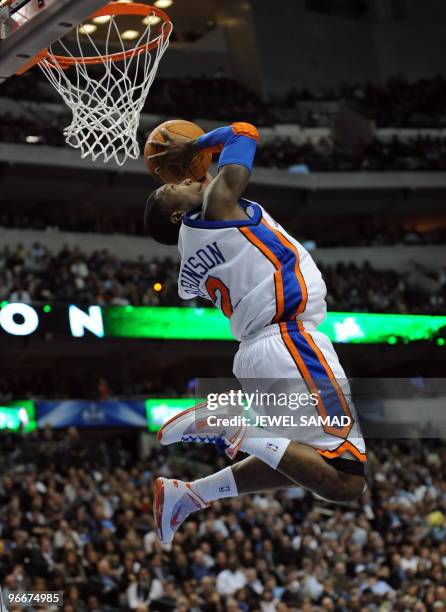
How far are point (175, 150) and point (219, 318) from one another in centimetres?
2032

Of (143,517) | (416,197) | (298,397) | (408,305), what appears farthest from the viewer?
(416,197)

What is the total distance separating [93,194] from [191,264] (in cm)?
2477

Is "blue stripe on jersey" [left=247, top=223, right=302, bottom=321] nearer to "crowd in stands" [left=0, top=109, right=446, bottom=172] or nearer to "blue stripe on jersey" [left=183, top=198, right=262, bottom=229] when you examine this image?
"blue stripe on jersey" [left=183, top=198, right=262, bottom=229]

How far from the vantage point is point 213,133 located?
14.6 feet

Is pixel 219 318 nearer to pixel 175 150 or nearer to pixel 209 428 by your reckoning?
pixel 175 150

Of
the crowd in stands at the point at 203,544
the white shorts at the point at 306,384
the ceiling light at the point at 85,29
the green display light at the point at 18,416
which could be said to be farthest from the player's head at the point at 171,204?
the green display light at the point at 18,416

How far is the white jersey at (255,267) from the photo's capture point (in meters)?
4.46

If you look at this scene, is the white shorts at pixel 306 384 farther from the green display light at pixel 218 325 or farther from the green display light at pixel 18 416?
the green display light at pixel 218 325

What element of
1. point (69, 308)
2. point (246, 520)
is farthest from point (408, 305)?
point (246, 520)

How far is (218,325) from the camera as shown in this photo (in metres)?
24.9

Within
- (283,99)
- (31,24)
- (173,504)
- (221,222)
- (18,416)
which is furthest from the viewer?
(283,99)

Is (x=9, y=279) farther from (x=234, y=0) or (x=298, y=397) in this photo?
(x=298, y=397)

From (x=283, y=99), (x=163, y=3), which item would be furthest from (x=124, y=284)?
(x=283, y=99)

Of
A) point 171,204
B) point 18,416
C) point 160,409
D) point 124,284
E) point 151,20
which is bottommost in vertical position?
point 171,204
